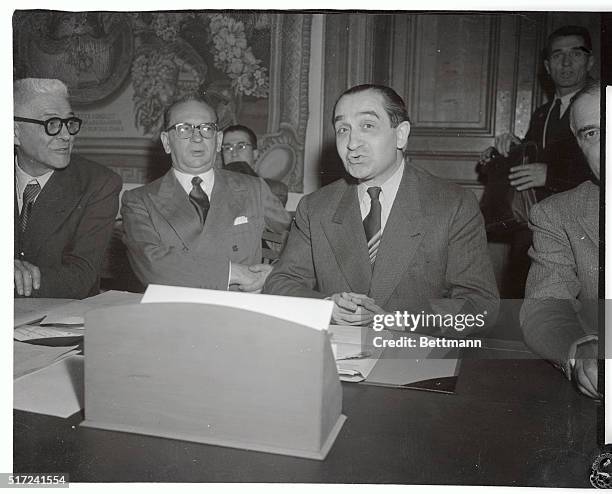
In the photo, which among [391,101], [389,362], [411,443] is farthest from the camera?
[391,101]

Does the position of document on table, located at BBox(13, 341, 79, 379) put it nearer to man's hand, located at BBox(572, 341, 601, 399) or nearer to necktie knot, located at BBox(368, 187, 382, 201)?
necktie knot, located at BBox(368, 187, 382, 201)

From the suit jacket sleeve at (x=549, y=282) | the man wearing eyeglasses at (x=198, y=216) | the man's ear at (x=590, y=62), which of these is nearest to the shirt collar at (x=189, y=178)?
the man wearing eyeglasses at (x=198, y=216)

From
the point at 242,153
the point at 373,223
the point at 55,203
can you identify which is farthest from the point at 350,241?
the point at 55,203

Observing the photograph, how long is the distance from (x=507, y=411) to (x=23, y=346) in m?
0.84

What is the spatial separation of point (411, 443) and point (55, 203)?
0.82 metres

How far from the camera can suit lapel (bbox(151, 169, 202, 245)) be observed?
4.05 ft

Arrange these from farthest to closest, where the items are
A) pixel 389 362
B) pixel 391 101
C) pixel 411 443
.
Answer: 1. pixel 391 101
2. pixel 389 362
3. pixel 411 443

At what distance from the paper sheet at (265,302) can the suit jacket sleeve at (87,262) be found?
0.33 meters

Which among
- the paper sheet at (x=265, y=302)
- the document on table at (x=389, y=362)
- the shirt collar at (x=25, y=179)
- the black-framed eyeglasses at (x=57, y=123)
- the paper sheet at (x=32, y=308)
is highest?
the black-framed eyeglasses at (x=57, y=123)

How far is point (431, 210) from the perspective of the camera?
3.92 feet

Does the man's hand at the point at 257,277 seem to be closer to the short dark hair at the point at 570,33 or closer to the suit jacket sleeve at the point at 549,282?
the suit jacket sleeve at the point at 549,282

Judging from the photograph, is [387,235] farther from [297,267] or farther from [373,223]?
[297,267]

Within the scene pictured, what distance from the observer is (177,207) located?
1.24m

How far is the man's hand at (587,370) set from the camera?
3.65 feet
